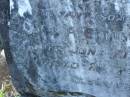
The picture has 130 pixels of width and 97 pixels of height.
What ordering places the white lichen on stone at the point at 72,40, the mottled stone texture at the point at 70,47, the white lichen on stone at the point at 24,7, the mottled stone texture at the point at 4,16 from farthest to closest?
the mottled stone texture at the point at 4,16
the white lichen on stone at the point at 24,7
the white lichen on stone at the point at 72,40
the mottled stone texture at the point at 70,47

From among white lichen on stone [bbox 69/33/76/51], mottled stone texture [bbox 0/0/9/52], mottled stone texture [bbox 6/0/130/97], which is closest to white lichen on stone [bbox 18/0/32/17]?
mottled stone texture [bbox 6/0/130/97]

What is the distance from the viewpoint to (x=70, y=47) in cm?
364

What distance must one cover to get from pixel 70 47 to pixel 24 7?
63cm

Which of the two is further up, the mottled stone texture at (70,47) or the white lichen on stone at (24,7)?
the white lichen on stone at (24,7)

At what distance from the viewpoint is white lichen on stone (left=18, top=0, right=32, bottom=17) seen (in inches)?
146

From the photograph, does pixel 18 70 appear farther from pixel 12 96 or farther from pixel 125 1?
pixel 125 1

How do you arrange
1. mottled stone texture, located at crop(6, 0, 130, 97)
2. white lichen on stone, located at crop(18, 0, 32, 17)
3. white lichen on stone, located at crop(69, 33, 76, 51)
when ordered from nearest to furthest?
mottled stone texture, located at crop(6, 0, 130, 97), white lichen on stone, located at crop(69, 33, 76, 51), white lichen on stone, located at crop(18, 0, 32, 17)

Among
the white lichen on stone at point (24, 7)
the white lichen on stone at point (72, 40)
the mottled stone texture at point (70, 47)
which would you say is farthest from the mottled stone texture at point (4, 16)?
the white lichen on stone at point (72, 40)

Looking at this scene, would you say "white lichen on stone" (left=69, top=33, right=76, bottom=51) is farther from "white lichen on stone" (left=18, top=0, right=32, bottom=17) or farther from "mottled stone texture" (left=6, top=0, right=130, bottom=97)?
"white lichen on stone" (left=18, top=0, right=32, bottom=17)

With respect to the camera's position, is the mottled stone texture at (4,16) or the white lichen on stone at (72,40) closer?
the white lichen on stone at (72,40)

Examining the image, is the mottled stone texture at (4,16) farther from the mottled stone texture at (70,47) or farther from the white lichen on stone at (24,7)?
the white lichen on stone at (24,7)

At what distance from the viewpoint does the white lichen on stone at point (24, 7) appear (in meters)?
3.70

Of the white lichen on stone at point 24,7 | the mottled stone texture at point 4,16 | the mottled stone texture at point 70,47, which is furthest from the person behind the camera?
the mottled stone texture at point 4,16

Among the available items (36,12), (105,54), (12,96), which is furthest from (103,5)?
(12,96)
